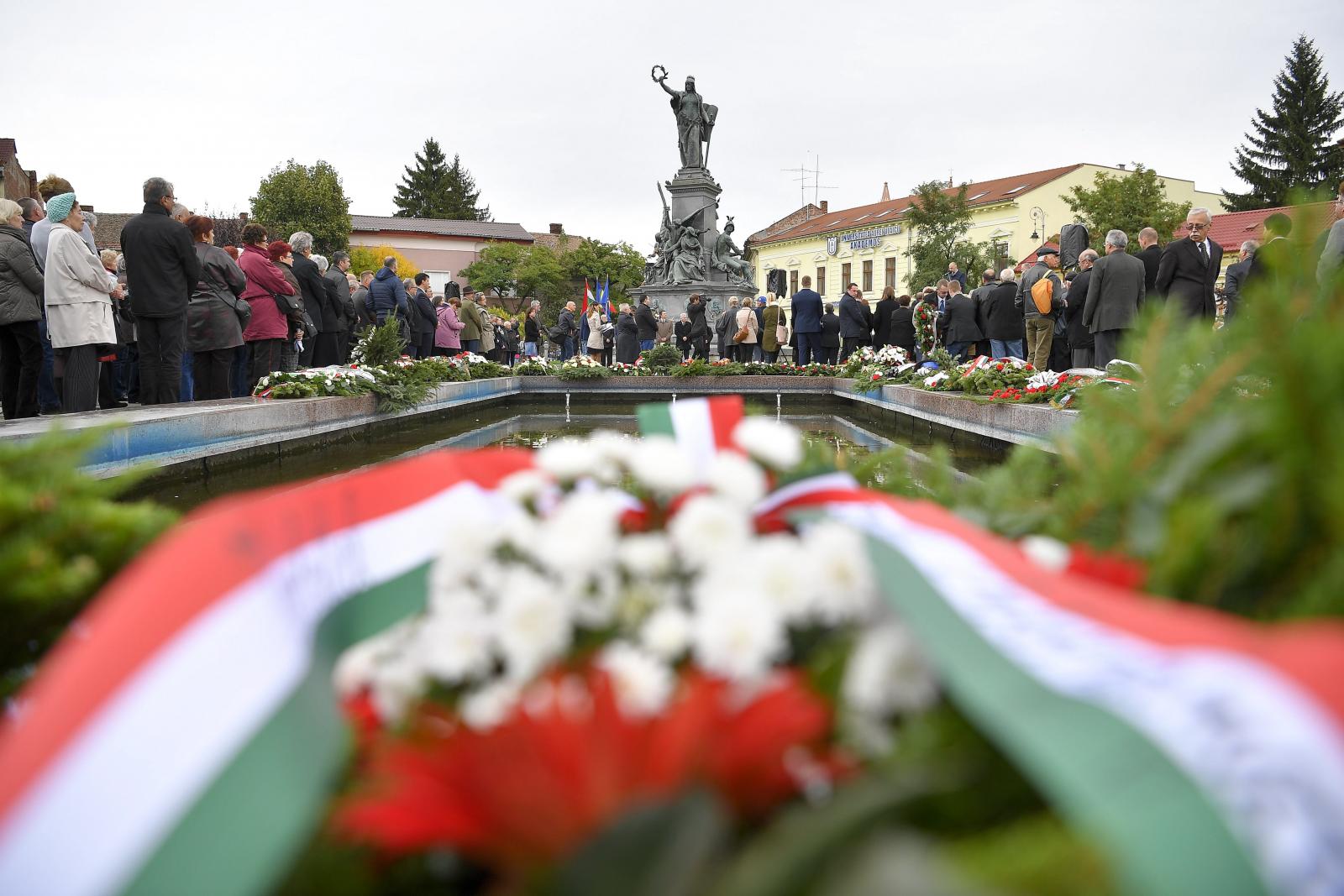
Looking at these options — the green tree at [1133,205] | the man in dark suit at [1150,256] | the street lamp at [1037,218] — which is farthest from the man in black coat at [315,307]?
Result: the street lamp at [1037,218]

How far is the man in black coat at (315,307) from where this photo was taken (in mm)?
11328

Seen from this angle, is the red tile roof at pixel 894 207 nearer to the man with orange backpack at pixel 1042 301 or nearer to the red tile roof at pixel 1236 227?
the red tile roof at pixel 1236 227

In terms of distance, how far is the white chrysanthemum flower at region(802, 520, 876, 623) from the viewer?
2.99 feet

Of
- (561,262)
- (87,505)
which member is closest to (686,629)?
(87,505)

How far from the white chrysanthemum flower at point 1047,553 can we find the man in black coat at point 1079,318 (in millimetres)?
10472

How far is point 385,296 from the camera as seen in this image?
15.3m

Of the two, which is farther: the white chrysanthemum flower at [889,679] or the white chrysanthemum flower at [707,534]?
the white chrysanthemum flower at [707,534]

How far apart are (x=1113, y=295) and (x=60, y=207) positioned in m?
9.64

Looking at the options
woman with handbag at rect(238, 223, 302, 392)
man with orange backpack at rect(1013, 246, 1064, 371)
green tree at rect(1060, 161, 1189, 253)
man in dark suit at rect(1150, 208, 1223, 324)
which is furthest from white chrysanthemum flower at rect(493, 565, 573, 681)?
green tree at rect(1060, 161, 1189, 253)

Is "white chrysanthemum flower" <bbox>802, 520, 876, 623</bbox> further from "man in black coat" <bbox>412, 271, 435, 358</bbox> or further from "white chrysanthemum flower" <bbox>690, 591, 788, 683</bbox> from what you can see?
"man in black coat" <bbox>412, 271, 435, 358</bbox>

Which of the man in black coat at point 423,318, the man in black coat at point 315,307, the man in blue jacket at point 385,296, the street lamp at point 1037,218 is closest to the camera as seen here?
the man in black coat at point 315,307

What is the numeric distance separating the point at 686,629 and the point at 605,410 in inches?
594

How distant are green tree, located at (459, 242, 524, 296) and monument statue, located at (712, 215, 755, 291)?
133ft

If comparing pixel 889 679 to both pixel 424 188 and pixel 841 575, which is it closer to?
pixel 841 575
